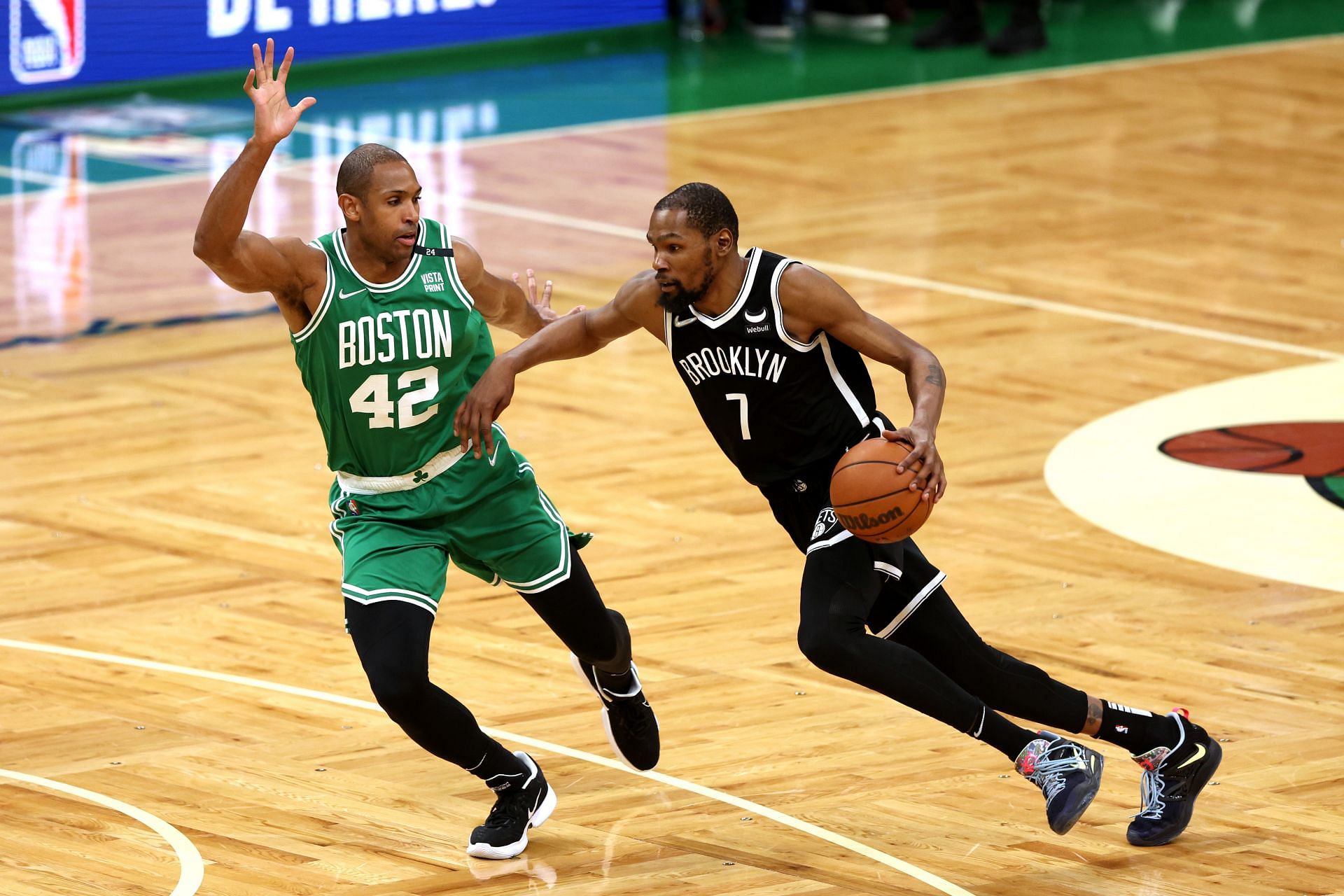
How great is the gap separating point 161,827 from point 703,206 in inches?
82.6

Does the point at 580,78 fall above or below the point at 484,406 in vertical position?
below

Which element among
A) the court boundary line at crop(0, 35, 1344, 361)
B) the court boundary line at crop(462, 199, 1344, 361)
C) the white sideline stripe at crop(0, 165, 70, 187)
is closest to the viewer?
the court boundary line at crop(462, 199, 1344, 361)

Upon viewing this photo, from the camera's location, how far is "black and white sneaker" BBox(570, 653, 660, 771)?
5977 millimetres

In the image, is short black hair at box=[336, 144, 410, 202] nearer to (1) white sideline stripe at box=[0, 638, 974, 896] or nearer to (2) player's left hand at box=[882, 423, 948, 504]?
(2) player's left hand at box=[882, 423, 948, 504]

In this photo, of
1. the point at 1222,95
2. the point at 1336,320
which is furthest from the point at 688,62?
the point at 1336,320

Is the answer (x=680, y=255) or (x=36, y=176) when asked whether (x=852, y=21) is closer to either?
(x=36, y=176)

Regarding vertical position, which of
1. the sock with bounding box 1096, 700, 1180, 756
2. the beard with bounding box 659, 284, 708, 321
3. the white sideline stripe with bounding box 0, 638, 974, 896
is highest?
the beard with bounding box 659, 284, 708, 321

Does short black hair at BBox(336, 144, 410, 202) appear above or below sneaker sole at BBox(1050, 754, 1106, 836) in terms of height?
above

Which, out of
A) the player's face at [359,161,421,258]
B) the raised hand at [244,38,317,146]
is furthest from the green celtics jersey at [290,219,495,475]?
the raised hand at [244,38,317,146]

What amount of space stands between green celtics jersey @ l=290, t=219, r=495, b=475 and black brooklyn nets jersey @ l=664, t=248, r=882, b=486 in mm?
548

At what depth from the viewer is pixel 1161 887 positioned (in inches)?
210

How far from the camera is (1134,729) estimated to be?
5.57m

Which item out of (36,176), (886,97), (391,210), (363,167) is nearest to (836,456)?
(391,210)

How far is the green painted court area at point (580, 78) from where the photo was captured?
15258 millimetres
